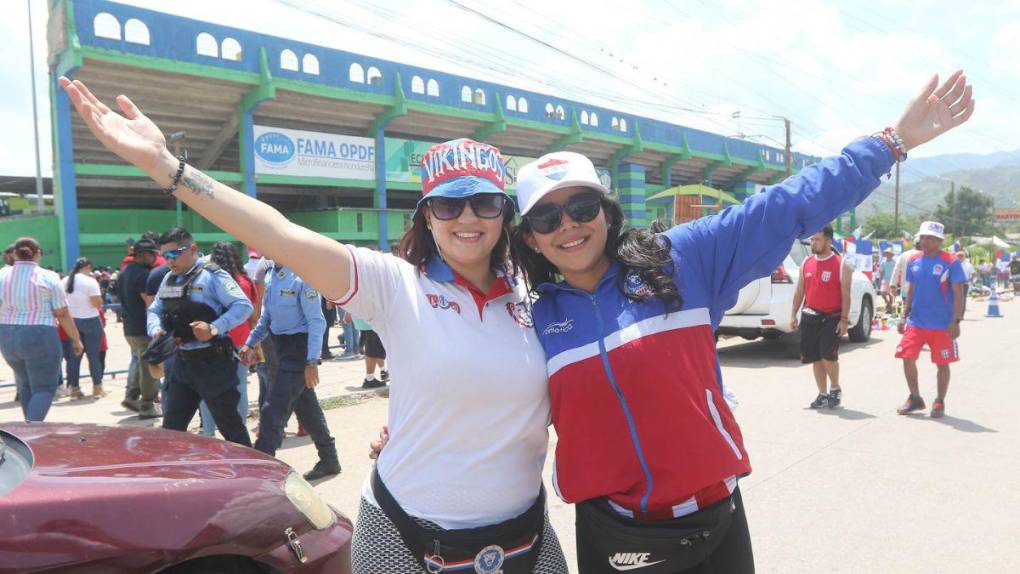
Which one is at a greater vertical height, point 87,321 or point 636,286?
point 636,286

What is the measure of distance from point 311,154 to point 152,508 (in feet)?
76.2

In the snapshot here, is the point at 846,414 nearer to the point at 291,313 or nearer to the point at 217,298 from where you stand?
the point at 291,313

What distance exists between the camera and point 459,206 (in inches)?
75.8

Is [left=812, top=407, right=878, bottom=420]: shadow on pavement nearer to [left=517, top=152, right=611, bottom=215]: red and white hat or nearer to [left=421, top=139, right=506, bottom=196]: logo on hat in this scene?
[left=517, top=152, right=611, bottom=215]: red and white hat

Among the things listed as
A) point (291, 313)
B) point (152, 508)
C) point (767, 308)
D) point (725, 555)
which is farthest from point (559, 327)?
point (767, 308)

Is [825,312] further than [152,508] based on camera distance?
Yes

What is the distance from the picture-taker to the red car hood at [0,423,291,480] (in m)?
2.21

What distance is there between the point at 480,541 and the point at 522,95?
93.5 ft

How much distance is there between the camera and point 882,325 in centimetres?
1363

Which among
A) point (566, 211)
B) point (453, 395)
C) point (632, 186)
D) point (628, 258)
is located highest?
point (632, 186)

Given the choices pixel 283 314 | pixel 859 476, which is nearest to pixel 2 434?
pixel 283 314

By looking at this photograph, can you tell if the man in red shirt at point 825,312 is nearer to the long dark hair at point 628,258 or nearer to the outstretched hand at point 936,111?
the outstretched hand at point 936,111

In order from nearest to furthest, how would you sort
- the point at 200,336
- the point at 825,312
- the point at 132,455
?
the point at 132,455
the point at 200,336
the point at 825,312

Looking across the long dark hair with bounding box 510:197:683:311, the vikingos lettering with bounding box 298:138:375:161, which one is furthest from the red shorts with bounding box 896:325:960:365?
the vikingos lettering with bounding box 298:138:375:161
